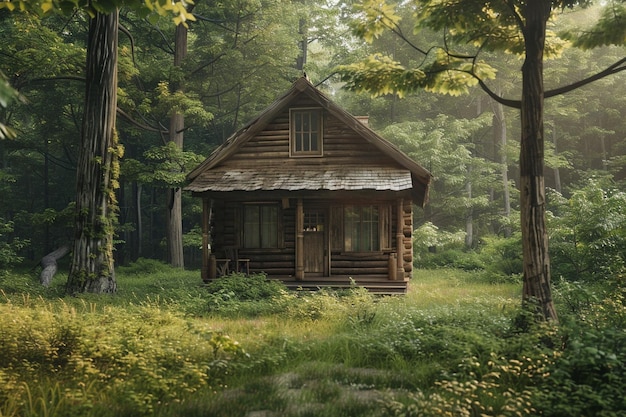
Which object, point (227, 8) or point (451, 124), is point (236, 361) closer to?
point (227, 8)

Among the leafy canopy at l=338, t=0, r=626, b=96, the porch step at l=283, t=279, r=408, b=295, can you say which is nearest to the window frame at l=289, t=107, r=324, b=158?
Result: the porch step at l=283, t=279, r=408, b=295

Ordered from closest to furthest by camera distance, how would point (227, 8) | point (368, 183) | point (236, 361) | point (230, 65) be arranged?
point (236, 361) → point (368, 183) → point (227, 8) → point (230, 65)

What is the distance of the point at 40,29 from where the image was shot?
15.9 meters

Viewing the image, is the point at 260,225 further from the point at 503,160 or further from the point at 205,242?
the point at 503,160

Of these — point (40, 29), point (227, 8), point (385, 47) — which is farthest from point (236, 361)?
point (385, 47)

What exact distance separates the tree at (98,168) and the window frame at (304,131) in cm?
611

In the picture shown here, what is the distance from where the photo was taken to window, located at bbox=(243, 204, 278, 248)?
16469 millimetres

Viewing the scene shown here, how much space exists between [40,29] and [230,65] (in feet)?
38.4

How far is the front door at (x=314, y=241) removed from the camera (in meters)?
16.2

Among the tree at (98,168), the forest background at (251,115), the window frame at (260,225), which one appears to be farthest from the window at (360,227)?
the tree at (98,168)

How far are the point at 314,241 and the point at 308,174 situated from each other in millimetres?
2449

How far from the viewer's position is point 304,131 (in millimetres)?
16688

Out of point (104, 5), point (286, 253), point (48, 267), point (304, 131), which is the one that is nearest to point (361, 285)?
point (286, 253)

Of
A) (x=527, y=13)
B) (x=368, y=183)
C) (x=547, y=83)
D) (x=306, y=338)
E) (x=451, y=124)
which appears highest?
(x=547, y=83)
